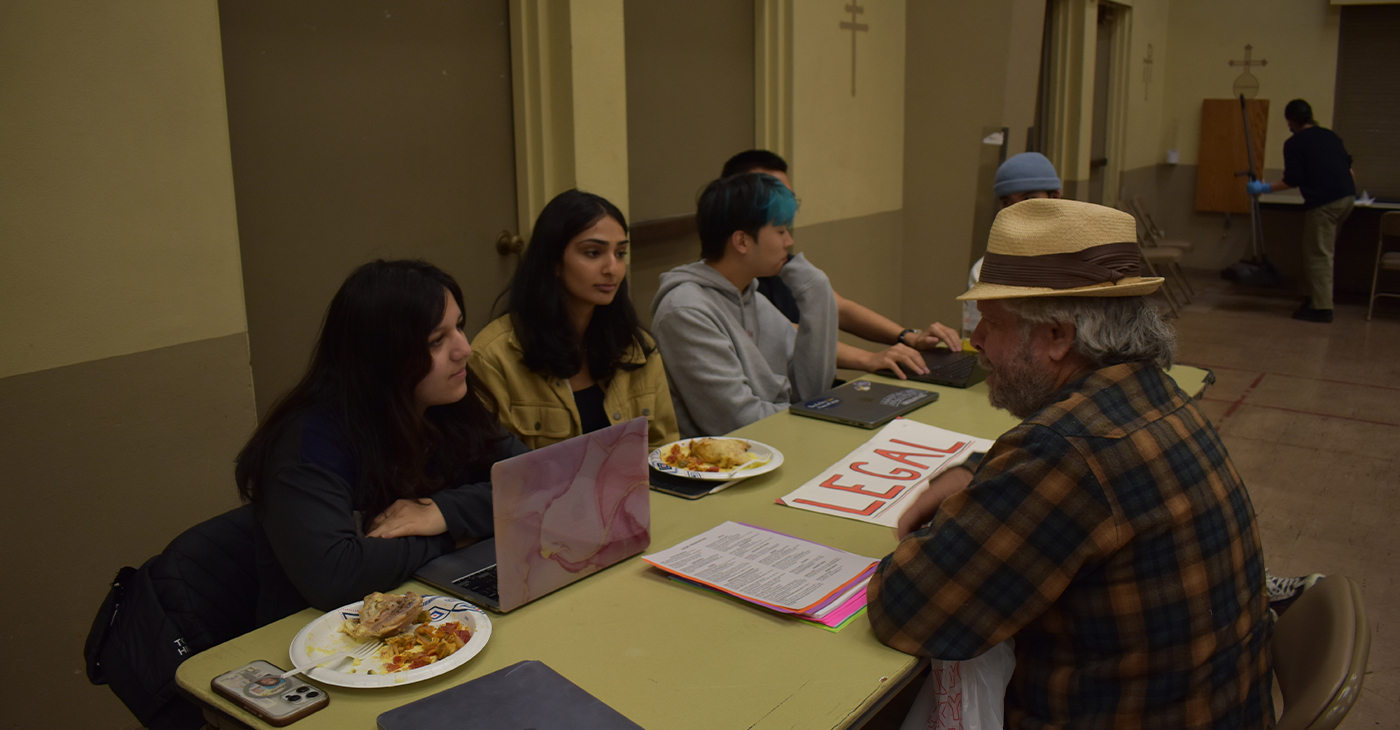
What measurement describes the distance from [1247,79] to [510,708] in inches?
411

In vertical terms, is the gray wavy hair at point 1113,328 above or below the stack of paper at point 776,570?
above

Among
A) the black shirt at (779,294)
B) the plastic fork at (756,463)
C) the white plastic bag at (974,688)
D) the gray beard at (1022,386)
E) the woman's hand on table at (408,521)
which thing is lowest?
the white plastic bag at (974,688)

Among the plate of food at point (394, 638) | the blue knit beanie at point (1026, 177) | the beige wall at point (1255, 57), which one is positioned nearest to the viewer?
the plate of food at point (394, 638)

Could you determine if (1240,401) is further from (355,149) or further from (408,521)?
(408,521)

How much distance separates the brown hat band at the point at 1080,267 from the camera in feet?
4.95

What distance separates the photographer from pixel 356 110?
10.1 ft

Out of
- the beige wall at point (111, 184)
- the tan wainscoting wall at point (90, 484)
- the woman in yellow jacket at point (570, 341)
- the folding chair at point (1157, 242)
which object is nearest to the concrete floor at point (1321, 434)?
the folding chair at point (1157, 242)

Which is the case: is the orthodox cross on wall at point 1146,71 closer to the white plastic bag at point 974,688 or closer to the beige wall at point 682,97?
the beige wall at point 682,97

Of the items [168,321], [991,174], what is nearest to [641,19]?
[168,321]

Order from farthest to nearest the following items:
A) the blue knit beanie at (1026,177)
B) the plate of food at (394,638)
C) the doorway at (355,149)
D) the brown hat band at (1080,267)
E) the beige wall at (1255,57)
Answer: the beige wall at (1255,57), the blue knit beanie at (1026,177), the doorway at (355,149), the brown hat band at (1080,267), the plate of food at (394,638)

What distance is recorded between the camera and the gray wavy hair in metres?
1.52

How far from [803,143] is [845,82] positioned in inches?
23.9

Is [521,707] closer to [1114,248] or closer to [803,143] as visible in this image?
[1114,248]

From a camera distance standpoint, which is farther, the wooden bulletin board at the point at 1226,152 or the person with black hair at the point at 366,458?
the wooden bulletin board at the point at 1226,152
